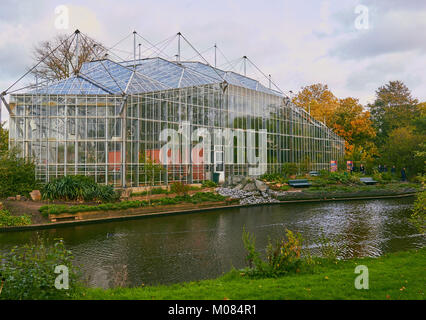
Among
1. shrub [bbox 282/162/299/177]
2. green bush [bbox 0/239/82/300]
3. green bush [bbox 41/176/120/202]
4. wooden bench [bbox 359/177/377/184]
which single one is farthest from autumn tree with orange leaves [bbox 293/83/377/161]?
green bush [bbox 0/239/82/300]

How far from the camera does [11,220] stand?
14008 millimetres

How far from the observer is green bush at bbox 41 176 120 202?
690 inches

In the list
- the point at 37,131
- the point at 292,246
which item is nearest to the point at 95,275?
the point at 292,246

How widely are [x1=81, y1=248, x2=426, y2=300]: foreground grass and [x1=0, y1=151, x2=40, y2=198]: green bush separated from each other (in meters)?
14.4

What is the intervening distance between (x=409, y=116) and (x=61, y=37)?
47105 mm

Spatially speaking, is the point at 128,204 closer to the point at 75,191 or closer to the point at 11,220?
the point at 75,191

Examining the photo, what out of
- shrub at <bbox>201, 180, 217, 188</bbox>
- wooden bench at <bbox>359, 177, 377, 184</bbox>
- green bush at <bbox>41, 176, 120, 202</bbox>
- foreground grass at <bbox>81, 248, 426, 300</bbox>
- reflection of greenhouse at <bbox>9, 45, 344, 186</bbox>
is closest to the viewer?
A: foreground grass at <bbox>81, 248, 426, 300</bbox>

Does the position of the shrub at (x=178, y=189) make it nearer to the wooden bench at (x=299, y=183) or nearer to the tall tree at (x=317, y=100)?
the wooden bench at (x=299, y=183)

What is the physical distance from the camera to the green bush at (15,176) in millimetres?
17594

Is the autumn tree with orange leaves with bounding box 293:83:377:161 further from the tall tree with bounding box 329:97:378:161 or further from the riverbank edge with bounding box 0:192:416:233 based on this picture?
the riverbank edge with bounding box 0:192:416:233

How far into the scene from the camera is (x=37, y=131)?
799 inches

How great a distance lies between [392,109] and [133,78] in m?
42.5

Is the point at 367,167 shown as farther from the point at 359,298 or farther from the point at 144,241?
the point at 359,298
